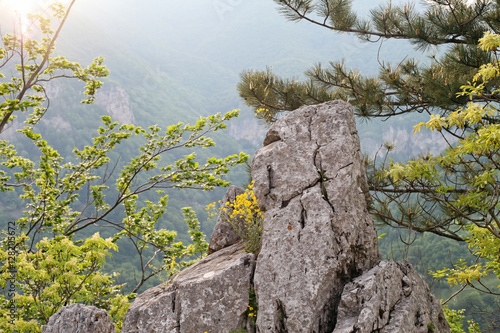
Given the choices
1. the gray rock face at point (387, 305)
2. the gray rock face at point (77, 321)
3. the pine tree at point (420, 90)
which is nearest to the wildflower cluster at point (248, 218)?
the gray rock face at point (387, 305)

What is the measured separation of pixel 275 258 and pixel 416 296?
5.12 feet

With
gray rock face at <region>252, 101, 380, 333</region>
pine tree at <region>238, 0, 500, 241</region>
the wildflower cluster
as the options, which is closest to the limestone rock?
the wildflower cluster

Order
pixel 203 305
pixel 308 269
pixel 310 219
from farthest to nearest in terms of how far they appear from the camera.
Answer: pixel 203 305 < pixel 310 219 < pixel 308 269

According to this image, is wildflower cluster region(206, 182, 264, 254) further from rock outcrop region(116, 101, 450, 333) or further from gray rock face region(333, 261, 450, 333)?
gray rock face region(333, 261, 450, 333)

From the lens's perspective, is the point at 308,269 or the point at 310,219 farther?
the point at 310,219

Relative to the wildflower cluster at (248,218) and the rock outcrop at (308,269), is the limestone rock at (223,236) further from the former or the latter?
the rock outcrop at (308,269)

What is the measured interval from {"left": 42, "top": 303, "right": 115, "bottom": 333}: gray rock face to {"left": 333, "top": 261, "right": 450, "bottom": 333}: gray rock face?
302cm

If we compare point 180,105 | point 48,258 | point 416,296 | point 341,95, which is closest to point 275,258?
point 416,296

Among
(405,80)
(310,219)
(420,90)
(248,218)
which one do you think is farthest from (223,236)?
(405,80)

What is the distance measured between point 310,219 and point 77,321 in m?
3.16

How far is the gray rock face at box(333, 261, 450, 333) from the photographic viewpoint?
11.6ft

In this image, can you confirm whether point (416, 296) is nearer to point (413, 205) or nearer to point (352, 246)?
point (352, 246)

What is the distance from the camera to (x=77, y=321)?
15.4ft

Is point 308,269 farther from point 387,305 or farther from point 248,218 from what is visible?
point 248,218
